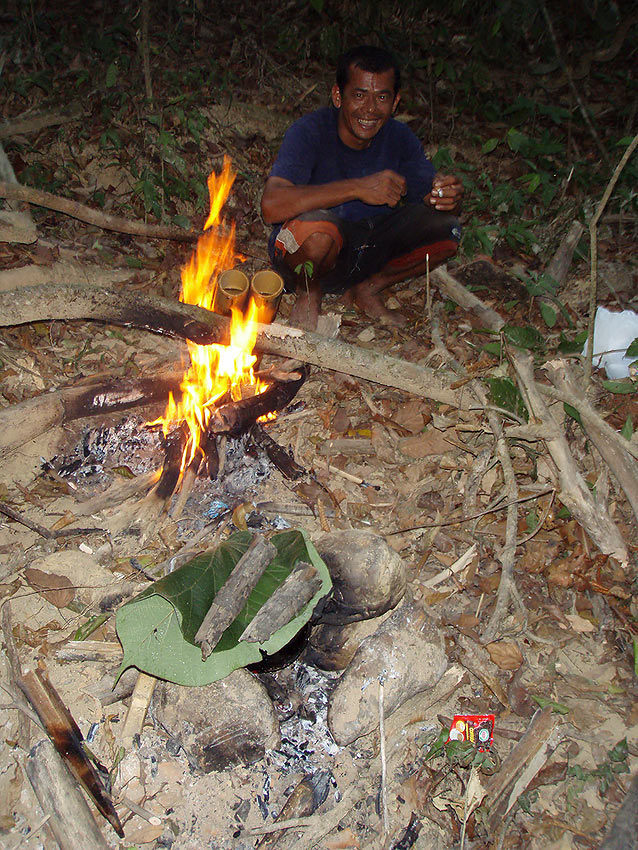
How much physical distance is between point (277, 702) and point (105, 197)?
4.81 meters

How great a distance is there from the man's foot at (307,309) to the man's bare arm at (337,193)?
2.03 feet

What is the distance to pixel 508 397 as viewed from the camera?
323 centimetres

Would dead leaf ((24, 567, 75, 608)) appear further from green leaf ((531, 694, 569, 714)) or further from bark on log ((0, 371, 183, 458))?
green leaf ((531, 694, 569, 714))

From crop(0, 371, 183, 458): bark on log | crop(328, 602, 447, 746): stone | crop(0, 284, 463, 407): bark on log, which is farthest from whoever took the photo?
crop(0, 284, 463, 407): bark on log

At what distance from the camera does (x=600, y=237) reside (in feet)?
17.8

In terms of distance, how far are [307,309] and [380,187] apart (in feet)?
3.36

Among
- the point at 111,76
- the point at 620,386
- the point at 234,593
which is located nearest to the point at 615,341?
the point at 620,386

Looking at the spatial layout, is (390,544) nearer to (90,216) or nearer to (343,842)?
(343,842)

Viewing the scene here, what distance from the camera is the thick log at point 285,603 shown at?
226 cm

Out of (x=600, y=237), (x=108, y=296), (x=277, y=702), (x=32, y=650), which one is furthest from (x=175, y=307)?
(x=600, y=237)

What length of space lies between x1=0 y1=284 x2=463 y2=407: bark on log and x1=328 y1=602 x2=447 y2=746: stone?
4.89 feet

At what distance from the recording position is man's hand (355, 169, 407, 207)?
4070 mm

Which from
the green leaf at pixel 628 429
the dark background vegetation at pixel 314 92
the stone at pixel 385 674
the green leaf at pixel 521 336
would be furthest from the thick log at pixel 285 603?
the dark background vegetation at pixel 314 92

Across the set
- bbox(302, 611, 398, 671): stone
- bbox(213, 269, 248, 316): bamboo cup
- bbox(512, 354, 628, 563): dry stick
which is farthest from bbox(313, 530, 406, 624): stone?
bbox(213, 269, 248, 316): bamboo cup
